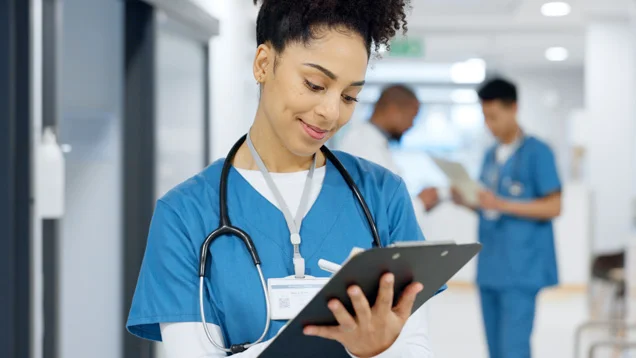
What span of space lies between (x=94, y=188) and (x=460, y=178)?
1.55m

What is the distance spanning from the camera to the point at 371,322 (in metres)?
1.01

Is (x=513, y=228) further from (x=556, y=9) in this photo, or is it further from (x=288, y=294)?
(x=556, y=9)

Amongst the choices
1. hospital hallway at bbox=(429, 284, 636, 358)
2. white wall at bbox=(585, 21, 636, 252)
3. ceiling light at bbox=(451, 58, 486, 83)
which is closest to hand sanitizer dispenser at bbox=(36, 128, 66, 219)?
hospital hallway at bbox=(429, 284, 636, 358)

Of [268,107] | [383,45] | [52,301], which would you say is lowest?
[52,301]

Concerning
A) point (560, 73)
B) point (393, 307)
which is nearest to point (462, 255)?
point (393, 307)

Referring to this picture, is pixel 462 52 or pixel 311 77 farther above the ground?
pixel 462 52

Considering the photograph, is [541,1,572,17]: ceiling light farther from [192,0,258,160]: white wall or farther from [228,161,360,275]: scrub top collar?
[228,161,360,275]: scrub top collar

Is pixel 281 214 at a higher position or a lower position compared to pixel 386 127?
lower

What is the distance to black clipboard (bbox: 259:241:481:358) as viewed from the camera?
92 centimetres

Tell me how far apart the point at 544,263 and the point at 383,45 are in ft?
7.44

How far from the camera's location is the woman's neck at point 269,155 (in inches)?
48.8

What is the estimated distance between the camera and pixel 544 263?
329 centimetres

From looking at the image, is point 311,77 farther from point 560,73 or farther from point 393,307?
point 560,73
